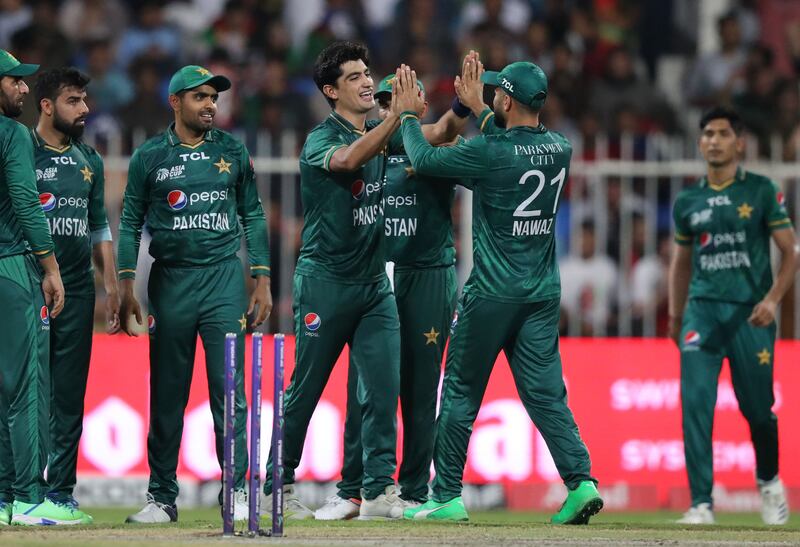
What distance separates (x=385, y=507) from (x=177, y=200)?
6.86 ft

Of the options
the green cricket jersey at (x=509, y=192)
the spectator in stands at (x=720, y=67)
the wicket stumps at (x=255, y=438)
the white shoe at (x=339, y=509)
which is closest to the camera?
the wicket stumps at (x=255, y=438)

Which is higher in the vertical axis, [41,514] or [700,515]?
[41,514]

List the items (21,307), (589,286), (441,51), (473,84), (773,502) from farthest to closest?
(441,51), (589,286), (773,502), (473,84), (21,307)

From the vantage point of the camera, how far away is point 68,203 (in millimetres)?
9789

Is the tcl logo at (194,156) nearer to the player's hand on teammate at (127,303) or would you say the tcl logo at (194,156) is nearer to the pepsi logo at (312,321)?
the player's hand on teammate at (127,303)

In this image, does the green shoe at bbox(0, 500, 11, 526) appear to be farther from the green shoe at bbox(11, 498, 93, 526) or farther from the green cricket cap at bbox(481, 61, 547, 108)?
the green cricket cap at bbox(481, 61, 547, 108)

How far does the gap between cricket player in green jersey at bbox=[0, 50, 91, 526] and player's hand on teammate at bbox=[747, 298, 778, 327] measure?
4391 millimetres

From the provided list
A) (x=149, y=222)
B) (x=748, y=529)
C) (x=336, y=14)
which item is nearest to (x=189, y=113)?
(x=149, y=222)

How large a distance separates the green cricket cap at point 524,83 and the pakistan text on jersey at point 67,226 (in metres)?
2.52

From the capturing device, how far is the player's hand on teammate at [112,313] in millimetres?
10008

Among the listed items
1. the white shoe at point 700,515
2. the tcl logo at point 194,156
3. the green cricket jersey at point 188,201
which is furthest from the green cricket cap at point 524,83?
the white shoe at point 700,515

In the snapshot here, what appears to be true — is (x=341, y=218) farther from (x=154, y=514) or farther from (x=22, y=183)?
(x=154, y=514)

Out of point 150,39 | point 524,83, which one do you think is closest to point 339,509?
point 524,83

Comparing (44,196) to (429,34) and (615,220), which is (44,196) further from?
(429,34)
